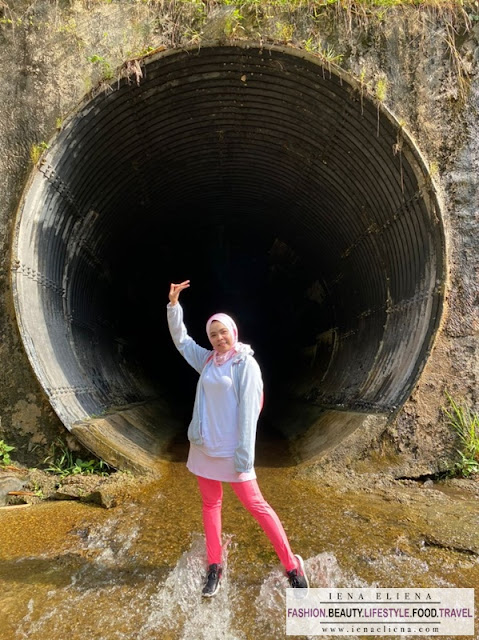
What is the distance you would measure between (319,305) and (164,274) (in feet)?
11.5

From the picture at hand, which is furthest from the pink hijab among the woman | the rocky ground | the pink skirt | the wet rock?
the wet rock

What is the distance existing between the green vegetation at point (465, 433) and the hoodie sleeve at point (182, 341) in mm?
2886

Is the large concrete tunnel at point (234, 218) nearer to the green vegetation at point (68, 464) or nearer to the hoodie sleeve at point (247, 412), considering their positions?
the green vegetation at point (68, 464)

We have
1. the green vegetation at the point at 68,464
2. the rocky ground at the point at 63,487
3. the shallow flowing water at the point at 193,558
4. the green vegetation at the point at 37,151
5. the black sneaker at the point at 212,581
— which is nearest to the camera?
the shallow flowing water at the point at 193,558

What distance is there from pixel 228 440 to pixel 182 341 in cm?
75

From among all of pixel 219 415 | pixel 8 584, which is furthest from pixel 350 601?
pixel 8 584

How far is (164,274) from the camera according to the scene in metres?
10.8

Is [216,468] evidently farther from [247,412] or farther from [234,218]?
[234,218]

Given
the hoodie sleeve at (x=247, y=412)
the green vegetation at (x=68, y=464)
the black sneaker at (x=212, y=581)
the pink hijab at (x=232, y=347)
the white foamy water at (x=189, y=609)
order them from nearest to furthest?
the white foamy water at (x=189, y=609) < the hoodie sleeve at (x=247, y=412) < the black sneaker at (x=212, y=581) < the pink hijab at (x=232, y=347) < the green vegetation at (x=68, y=464)

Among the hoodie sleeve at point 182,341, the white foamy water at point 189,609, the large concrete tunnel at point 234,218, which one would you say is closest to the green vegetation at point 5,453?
the large concrete tunnel at point 234,218

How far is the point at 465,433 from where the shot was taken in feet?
16.1

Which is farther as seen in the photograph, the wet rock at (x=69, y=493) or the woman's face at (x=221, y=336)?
the wet rock at (x=69, y=493)

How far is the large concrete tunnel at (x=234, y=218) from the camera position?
498 cm
